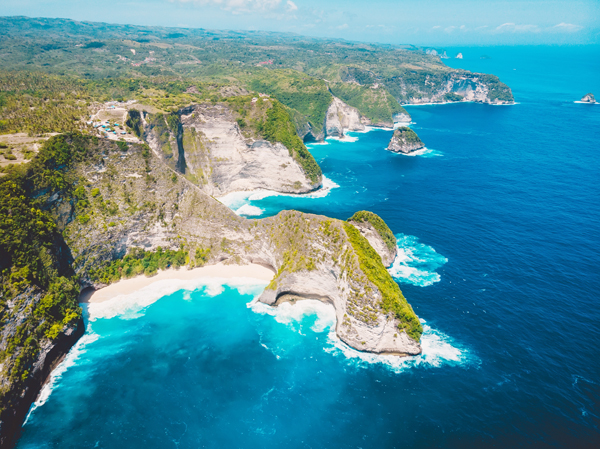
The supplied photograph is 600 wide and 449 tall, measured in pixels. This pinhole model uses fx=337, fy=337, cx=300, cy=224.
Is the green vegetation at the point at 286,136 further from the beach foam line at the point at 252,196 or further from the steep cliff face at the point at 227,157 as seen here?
the beach foam line at the point at 252,196

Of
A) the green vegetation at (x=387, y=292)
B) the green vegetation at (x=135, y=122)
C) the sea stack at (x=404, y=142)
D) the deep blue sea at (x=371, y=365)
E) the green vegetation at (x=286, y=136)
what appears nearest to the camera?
the deep blue sea at (x=371, y=365)

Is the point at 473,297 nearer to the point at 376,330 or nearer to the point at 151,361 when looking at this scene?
the point at 376,330

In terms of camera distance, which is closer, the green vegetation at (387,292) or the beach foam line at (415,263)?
the green vegetation at (387,292)

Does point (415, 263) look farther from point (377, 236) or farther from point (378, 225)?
point (378, 225)

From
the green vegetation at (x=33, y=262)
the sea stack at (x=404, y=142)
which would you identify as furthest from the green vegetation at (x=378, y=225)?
the sea stack at (x=404, y=142)

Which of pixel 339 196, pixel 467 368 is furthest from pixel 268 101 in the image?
pixel 467 368

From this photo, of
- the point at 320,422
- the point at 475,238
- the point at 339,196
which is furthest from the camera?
the point at 339,196
